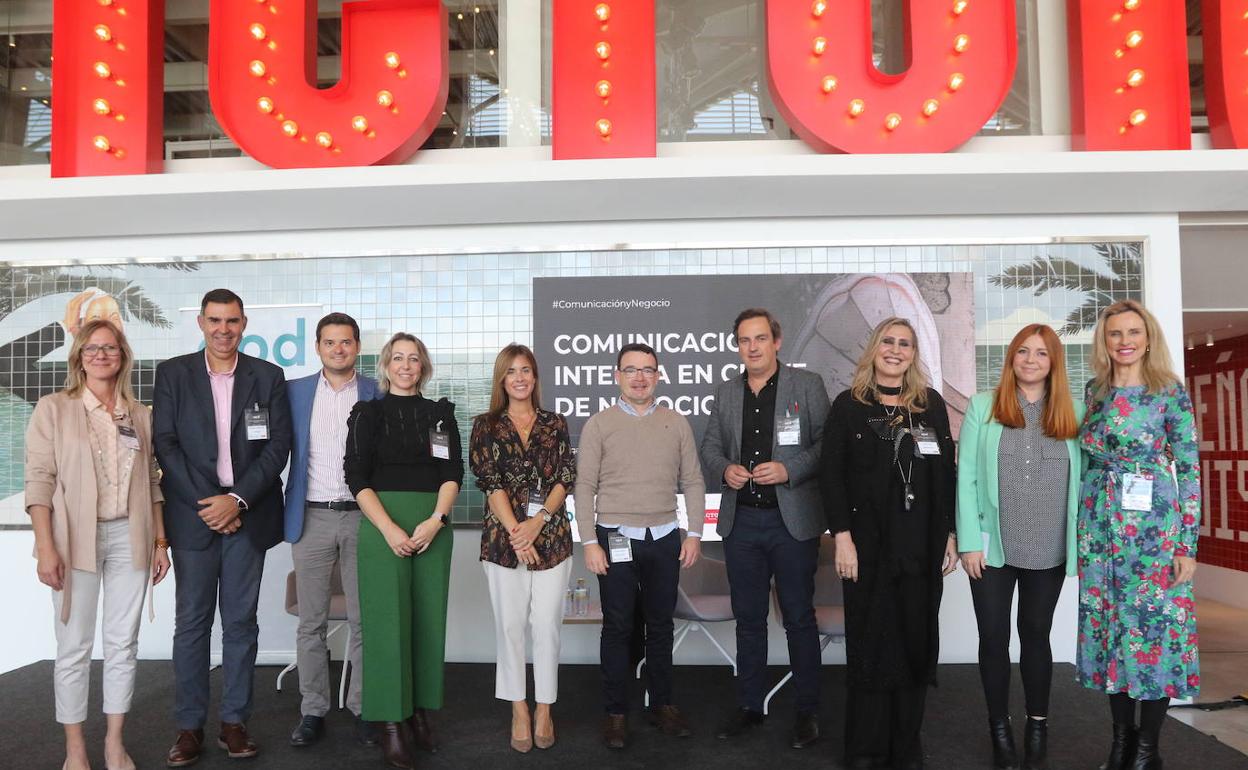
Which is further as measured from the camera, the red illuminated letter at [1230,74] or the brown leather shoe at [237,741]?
the red illuminated letter at [1230,74]

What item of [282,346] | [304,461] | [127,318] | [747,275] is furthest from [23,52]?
[747,275]

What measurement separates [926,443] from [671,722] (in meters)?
1.49

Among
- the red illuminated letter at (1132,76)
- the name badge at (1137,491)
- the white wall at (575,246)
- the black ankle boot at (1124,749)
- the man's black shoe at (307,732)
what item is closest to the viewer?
the name badge at (1137,491)

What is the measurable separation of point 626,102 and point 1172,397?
252 cm

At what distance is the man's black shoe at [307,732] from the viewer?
3145 millimetres

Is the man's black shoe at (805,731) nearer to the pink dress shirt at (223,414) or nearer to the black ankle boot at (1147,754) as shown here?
the black ankle boot at (1147,754)

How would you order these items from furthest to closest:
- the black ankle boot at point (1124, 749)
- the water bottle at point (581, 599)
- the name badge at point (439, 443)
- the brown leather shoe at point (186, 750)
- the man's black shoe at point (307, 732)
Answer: the water bottle at point (581, 599)
the man's black shoe at point (307, 732)
the name badge at point (439, 443)
the brown leather shoe at point (186, 750)
the black ankle boot at point (1124, 749)

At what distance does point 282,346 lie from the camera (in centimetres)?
454

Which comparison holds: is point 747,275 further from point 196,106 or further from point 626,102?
point 196,106

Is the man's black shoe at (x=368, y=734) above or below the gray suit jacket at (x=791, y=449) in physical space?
below

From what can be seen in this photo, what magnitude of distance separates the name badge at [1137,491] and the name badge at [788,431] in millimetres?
1099

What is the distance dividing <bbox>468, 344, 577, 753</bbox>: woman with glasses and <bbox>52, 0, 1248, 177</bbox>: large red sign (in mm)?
1376

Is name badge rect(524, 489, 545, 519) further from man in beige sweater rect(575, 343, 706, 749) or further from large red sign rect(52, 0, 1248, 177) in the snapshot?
large red sign rect(52, 0, 1248, 177)

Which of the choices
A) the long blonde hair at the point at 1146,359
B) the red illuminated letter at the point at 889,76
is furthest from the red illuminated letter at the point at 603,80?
the long blonde hair at the point at 1146,359
